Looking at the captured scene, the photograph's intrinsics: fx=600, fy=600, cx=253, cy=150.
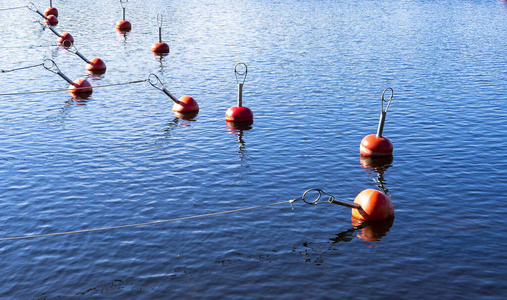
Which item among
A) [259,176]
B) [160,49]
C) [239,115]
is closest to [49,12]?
[160,49]

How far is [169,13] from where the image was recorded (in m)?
82.6

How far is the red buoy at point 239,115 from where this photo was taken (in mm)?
32438

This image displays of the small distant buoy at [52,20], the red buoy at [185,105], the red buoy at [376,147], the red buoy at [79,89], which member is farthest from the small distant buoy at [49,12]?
the red buoy at [376,147]

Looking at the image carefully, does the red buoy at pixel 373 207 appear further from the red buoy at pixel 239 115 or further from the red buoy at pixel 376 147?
the red buoy at pixel 239 115

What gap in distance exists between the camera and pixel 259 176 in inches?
971

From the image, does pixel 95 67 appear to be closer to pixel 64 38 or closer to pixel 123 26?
pixel 64 38

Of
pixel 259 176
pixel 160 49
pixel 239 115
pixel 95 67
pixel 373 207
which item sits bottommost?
pixel 259 176

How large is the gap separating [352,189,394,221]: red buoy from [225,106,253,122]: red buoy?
43.3 ft

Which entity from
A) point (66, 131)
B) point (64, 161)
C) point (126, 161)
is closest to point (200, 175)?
point (126, 161)

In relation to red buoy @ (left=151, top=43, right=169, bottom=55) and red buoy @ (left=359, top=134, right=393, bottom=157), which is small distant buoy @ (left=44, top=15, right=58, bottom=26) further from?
red buoy @ (left=359, top=134, right=393, bottom=157)

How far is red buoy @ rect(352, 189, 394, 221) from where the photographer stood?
789 inches

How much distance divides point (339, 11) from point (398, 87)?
1794 inches

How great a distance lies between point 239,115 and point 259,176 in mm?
8339

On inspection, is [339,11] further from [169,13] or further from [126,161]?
[126,161]
